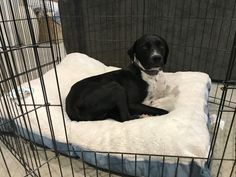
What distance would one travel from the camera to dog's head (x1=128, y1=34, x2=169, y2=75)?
62.5 inches

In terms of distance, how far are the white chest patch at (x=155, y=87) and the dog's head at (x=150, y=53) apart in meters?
0.05

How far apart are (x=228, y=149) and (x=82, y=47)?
196cm

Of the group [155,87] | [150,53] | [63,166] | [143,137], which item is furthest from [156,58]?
[63,166]

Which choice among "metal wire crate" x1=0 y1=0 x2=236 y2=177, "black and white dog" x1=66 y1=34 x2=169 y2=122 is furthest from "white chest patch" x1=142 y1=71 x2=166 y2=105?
"metal wire crate" x1=0 y1=0 x2=236 y2=177

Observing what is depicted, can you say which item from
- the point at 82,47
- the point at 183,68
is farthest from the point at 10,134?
the point at 183,68

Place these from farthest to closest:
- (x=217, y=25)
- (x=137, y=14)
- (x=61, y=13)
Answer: (x=61, y=13)
(x=137, y=14)
(x=217, y=25)

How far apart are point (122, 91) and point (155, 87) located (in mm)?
366

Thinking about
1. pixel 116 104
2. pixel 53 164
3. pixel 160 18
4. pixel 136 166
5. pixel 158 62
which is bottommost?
pixel 53 164

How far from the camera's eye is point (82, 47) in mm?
2789

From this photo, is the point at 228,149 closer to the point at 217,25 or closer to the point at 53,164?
the point at 53,164

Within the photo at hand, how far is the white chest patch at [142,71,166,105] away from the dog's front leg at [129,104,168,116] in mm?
160

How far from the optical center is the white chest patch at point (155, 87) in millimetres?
1711

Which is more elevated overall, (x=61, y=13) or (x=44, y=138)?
(x=61, y=13)

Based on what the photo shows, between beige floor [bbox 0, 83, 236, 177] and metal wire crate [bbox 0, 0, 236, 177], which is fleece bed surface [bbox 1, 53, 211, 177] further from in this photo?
metal wire crate [bbox 0, 0, 236, 177]
